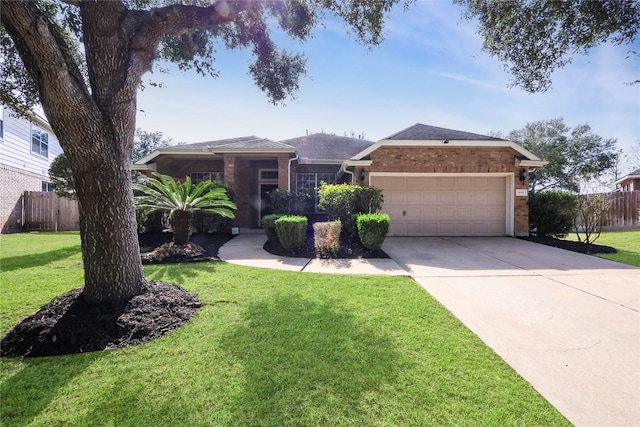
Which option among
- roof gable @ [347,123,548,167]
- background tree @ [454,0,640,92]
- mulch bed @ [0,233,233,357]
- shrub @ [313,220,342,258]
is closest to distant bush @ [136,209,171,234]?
shrub @ [313,220,342,258]

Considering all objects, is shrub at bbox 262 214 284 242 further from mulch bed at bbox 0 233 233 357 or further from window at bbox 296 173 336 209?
window at bbox 296 173 336 209

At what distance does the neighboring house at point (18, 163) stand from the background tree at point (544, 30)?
55.8 ft

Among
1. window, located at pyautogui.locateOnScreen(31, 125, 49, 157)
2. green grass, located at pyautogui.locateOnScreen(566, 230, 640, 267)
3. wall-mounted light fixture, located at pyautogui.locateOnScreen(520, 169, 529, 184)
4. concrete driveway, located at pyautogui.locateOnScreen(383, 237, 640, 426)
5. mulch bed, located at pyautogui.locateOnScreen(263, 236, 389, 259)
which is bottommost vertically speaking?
concrete driveway, located at pyautogui.locateOnScreen(383, 237, 640, 426)

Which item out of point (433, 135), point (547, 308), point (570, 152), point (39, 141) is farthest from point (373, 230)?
point (570, 152)

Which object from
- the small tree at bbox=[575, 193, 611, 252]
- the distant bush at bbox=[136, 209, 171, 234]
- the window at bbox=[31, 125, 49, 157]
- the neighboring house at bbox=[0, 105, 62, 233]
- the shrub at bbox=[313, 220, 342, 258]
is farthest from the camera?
the window at bbox=[31, 125, 49, 157]

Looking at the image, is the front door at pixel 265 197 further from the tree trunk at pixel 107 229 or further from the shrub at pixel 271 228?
the tree trunk at pixel 107 229

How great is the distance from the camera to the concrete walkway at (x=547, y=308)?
91.8 inches

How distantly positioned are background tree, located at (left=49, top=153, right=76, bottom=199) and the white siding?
119 cm

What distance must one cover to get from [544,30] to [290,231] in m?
6.73

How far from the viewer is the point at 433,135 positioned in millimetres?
10781

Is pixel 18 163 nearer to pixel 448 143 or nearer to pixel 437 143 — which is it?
pixel 437 143

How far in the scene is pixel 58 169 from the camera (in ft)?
43.0

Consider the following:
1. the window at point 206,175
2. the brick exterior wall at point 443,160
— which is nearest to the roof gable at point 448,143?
the brick exterior wall at point 443,160

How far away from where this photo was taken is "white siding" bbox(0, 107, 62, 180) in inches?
526
